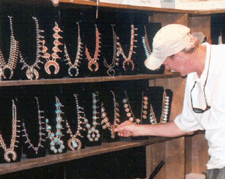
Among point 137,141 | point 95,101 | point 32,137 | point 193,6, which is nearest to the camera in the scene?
point 32,137

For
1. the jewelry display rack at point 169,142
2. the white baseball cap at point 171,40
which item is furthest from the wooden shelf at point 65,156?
the white baseball cap at point 171,40

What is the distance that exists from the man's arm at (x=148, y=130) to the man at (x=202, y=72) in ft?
0.72

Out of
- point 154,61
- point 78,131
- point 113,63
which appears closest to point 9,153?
point 78,131

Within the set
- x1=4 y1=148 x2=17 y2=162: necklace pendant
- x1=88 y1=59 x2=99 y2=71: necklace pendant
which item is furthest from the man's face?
x1=4 y1=148 x2=17 y2=162: necklace pendant

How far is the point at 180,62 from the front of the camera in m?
1.54

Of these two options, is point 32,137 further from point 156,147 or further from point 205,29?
point 205,29

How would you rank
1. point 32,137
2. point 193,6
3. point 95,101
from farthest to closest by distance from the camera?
point 193,6 < point 95,101 < point 32,137

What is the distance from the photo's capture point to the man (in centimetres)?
148

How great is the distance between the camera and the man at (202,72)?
58.3 inches

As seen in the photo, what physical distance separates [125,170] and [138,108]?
22.7 inches

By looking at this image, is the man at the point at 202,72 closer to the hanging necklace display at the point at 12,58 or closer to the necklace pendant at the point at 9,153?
the hanging necklace display at the point at 12,58

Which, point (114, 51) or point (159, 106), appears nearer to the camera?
point (114, 51)

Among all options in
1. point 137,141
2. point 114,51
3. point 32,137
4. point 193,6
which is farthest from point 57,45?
point 193,6

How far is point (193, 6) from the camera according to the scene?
6.84 ft
